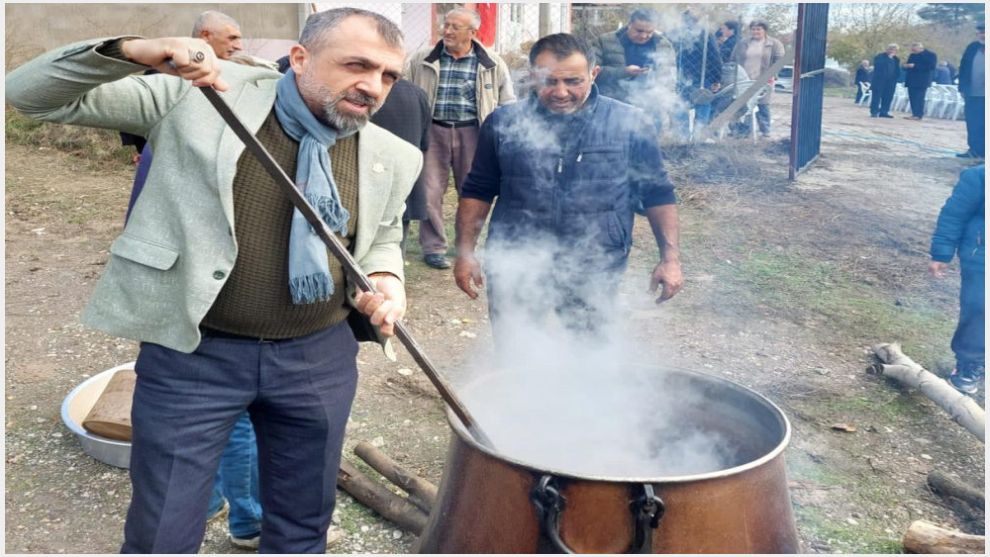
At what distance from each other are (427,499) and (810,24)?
8394 mm

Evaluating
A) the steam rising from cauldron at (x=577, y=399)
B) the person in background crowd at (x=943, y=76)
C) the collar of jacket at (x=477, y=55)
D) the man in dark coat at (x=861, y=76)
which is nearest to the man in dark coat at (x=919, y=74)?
the person in background crowd at (x=943, y=76)

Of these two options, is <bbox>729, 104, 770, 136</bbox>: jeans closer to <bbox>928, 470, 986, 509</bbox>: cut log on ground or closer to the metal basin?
<bbox>928, 470, 986, 509</bbox>: cut log on ground

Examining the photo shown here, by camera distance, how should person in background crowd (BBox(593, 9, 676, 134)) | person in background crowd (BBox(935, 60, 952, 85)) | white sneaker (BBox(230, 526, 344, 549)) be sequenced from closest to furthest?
white sneaker (BBox(230, 526, 344, 549)) < person in background crowd (BBox(593, 9, 676, 134)) < person in background crowd (BBox(935, 60, 952, 85))

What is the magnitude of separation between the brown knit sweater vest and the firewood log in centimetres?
168

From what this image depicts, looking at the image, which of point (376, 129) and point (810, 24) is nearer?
point (376, 129)

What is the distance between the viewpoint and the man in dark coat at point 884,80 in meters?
17.0

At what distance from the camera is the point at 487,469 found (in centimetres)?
226

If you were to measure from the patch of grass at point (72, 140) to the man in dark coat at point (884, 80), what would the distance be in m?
14.4

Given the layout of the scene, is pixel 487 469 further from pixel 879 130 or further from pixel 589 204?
pixel 879 130

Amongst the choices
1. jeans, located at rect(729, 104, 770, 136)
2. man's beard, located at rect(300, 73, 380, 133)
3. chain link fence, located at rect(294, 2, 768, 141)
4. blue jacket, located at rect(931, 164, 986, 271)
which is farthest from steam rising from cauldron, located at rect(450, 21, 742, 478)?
jeans, located at rect(729, 104, 770, 136)

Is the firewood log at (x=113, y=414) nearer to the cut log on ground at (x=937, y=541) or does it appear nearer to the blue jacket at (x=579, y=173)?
the blue jacket at (x=579, y=173)

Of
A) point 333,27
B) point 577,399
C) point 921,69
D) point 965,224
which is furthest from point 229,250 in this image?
point 921,69

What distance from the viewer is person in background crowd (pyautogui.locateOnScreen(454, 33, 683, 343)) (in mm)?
3447

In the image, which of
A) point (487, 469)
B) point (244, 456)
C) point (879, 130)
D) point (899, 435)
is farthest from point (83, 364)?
point (879, 130)
